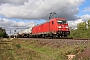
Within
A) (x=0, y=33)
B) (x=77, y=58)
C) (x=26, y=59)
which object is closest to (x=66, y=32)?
(x=26, y=59)

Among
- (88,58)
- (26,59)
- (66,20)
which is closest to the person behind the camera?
(88,58)

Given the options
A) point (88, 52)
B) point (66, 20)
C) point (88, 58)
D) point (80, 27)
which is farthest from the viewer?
point (80, 27)

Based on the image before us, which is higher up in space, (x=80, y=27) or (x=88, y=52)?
(x=80, y=27)

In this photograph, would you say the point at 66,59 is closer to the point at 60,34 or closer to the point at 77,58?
the point at 77,58

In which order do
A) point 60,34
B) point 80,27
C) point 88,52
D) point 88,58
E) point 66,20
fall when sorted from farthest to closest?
point 80,27 < point 66,20 < point 60,34 < point 88,52 < point 88,58

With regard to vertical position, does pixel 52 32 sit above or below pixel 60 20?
below

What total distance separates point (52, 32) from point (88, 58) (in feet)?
82.1

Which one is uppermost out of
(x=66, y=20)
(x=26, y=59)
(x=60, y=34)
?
(x=66, y=20)

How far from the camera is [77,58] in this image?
10609 millimetres

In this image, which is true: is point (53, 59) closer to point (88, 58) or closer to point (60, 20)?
point (88, 58)

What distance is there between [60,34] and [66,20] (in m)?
3.75

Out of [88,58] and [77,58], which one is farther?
[77,58]

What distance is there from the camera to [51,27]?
36.3 m

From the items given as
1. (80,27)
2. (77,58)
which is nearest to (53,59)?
(77,58)
